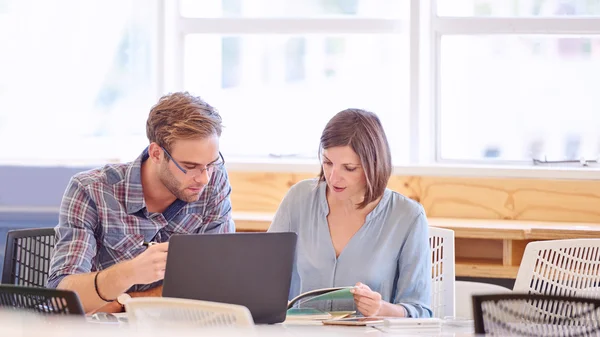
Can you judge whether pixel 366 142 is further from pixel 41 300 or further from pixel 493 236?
pixel 41 300

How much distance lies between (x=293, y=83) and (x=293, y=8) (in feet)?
1.12

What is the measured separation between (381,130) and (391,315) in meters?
0.57

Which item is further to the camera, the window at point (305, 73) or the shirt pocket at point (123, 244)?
the window at point (305, 73)

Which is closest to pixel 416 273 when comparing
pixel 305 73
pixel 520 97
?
pixel 520 97

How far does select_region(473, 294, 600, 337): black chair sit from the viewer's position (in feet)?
4.95

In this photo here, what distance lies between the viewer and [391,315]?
2.32 metres

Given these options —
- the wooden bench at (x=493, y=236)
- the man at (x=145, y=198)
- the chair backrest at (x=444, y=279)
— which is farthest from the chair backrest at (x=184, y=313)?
the wooden bench at (x=493, y=236)

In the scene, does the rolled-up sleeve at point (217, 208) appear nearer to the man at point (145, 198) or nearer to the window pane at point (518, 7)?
the man at point (145, 198)

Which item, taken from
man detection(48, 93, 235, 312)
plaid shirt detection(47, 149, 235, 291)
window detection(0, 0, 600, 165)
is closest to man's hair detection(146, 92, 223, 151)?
man detection(48, 93, 235, 312)

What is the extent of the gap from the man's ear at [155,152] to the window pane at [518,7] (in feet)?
5.92

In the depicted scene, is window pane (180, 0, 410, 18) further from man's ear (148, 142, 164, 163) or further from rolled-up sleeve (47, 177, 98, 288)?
rolled-up sleeve (47, 177, 98, 288)

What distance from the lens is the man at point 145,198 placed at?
2.40 metres

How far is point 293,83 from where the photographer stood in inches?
160

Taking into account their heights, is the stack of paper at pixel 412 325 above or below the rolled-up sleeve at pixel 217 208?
below
